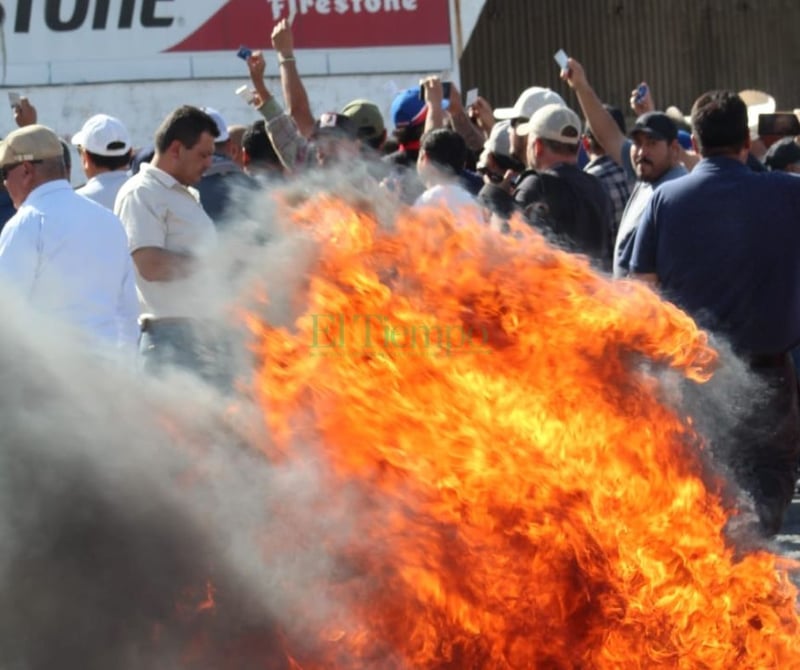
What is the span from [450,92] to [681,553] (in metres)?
5.77

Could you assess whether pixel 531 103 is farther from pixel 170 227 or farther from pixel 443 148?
pixel 170 227

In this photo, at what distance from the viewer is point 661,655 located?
12.5ft

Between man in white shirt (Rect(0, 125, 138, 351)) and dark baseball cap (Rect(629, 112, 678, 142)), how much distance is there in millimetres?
2469

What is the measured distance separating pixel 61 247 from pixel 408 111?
2745 mm

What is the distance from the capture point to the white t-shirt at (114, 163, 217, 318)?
6.46 metres

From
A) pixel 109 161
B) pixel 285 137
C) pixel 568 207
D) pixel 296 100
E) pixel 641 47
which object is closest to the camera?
pixel 568 207

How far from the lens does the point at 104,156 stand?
7.67m

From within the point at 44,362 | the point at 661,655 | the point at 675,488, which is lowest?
the point at 661,655

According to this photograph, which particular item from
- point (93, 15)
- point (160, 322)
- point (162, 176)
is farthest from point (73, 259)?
point (93, 15)

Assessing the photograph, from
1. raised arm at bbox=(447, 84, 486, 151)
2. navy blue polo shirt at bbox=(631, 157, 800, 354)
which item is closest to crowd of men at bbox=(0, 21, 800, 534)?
navy blue polo shirt at bbox=(631, 157, 800, 354)

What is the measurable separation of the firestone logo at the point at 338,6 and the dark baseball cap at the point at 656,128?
1023cm

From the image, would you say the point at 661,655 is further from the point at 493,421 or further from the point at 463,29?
the point at 463,29

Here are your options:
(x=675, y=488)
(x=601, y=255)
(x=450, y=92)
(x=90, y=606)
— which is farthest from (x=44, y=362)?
(x=450, y=92)

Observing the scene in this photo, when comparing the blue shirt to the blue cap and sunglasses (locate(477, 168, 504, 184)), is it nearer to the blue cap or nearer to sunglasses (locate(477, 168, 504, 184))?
sunglasses (locate(477, 168, 504, 184))
